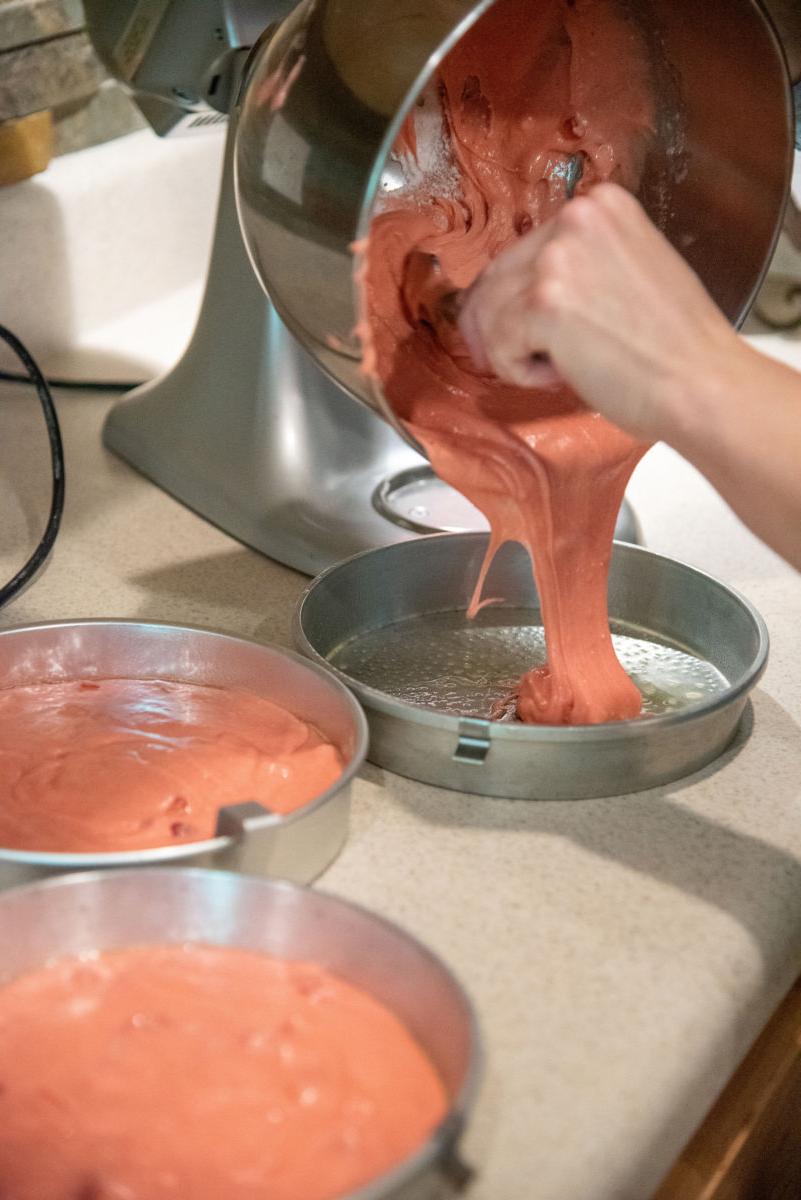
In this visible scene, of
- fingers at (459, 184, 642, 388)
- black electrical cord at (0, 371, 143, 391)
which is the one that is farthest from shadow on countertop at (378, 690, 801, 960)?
black electrical cord at (0, 371, 143, 391)

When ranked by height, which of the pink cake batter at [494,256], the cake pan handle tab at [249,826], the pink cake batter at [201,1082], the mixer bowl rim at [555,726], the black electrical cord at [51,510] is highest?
the pink cake batter at [494,256]

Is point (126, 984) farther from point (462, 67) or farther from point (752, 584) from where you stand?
point (752, 584)

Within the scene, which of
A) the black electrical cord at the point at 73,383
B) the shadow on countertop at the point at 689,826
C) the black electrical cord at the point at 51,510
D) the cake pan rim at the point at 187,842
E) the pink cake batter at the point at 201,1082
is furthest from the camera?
the black electrical cord at the point at 73,383

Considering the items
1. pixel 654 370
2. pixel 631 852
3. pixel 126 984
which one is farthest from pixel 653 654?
pixel 126 984

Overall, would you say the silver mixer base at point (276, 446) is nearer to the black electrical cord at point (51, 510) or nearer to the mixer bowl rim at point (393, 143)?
the black electrical cord at point (51, 510)

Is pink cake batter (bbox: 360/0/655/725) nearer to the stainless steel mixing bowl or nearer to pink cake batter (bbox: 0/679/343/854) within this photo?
the stainless steel mixing bowl

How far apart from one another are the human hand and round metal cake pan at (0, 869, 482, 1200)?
0.86ft

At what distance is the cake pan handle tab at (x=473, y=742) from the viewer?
75 centimetres

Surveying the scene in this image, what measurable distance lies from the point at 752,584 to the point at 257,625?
376mm

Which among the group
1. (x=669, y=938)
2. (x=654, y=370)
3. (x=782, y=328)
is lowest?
(x=782, y=328)

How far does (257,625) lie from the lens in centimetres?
98

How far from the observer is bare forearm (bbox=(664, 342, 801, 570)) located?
2.10 feet

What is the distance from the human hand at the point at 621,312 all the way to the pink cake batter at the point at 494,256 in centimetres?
13

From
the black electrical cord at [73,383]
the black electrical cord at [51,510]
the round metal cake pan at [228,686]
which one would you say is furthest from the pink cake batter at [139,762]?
the black electrical cord at [73,383]
